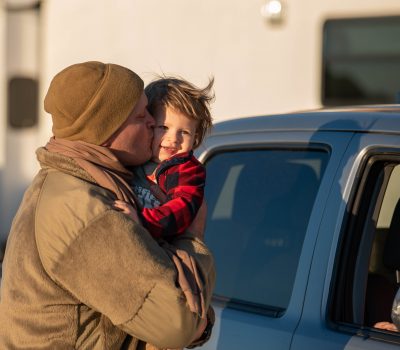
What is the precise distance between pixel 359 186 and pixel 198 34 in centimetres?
461

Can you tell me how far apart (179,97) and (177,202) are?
0.32m

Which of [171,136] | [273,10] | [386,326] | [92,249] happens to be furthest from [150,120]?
[273,10]

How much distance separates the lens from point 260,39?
724 centimetres

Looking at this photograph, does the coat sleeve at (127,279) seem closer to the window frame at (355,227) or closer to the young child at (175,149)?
the young child at (175,149)

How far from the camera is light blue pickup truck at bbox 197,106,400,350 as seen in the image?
113 inches

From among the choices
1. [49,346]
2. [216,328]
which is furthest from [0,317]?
[216,328]

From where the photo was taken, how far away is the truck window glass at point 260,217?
314 centimetres

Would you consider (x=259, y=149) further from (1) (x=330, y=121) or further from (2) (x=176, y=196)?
(2) (x=176, y=196)

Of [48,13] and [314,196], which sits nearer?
[314,196]

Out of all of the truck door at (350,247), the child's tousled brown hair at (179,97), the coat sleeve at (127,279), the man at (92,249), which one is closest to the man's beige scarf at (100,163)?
the man at (92,249)

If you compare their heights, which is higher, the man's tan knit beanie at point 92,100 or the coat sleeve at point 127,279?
the man's tan knit beanie at point 92,100

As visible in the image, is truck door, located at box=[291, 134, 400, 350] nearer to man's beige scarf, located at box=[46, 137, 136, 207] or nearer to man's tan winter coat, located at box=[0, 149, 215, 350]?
man's tan winter coat, located at box=[0, 149, 215, 350]

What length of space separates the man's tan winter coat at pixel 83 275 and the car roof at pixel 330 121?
33.9 inches

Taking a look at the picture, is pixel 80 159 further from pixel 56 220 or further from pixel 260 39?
pixel 260 39
